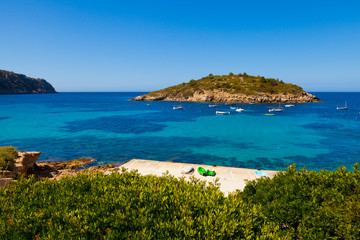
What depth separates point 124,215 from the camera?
4867 millimetres

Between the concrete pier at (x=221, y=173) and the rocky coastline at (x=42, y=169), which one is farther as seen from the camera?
the rocky coastline at (x=42, y=169)

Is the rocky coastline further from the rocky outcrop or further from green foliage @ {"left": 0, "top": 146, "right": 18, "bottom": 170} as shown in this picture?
the rocky outcrop

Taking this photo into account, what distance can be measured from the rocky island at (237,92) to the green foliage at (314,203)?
425 ft

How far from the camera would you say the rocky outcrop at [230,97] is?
420 ft

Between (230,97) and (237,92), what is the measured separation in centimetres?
656

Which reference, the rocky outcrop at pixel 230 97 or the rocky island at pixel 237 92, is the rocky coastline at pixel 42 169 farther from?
the rocky island at pixel 237 92

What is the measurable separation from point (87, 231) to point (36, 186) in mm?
3733

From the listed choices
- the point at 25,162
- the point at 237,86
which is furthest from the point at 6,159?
the point at 237,86

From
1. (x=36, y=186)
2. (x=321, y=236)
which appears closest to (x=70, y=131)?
(x=36, y=186)

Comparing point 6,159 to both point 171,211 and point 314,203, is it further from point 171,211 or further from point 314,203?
point 314,203

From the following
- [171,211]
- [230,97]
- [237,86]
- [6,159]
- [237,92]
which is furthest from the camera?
[237,86]

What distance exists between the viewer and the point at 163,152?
2953 cm

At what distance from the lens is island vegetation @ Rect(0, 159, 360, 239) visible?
464cm

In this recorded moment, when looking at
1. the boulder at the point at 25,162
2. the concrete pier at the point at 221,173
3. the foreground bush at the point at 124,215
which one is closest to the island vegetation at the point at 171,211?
the foreground bush at the point at 124,215
